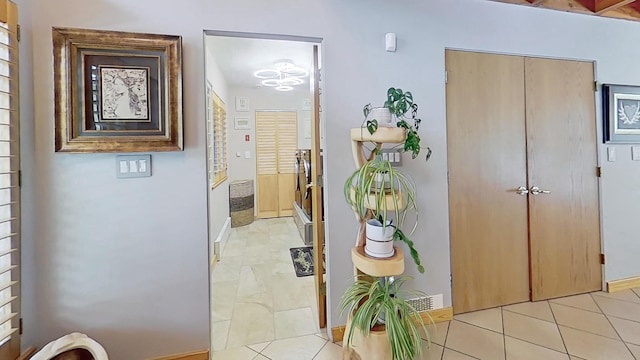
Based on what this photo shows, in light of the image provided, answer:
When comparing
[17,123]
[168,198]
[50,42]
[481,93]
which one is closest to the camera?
[17,123]

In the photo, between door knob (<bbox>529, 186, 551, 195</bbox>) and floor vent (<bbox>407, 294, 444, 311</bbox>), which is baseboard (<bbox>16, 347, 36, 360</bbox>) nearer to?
floor vent (<bbox>407, 294, 444, 311</bbox>)

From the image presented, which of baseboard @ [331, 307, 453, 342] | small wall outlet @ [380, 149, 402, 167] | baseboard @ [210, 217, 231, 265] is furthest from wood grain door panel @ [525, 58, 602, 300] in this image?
baseboard @ [210, 217, 231, 265]

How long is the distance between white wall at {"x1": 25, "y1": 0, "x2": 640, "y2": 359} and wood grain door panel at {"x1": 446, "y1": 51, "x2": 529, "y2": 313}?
143 millimetres

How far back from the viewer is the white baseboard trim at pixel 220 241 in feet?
11.6

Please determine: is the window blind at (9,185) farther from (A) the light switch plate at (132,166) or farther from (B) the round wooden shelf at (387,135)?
(B) the round wooden shelf at (387,135)

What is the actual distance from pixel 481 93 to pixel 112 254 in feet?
9.28

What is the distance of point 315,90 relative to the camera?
2.21 meters

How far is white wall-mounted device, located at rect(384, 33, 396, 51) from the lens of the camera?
2084 millimetres

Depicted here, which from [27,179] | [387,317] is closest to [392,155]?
[387,317]

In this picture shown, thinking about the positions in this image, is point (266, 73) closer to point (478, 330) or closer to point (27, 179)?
point (27, 179)

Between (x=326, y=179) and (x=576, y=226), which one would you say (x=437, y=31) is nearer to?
(x=326, y=179)

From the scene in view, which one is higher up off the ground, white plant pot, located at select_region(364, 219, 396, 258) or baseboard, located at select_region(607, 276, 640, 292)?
white plant pot, located at select_region(364, 219, 396, 258)

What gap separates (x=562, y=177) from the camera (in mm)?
2594

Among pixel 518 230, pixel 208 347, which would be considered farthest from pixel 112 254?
pixel 518 230
